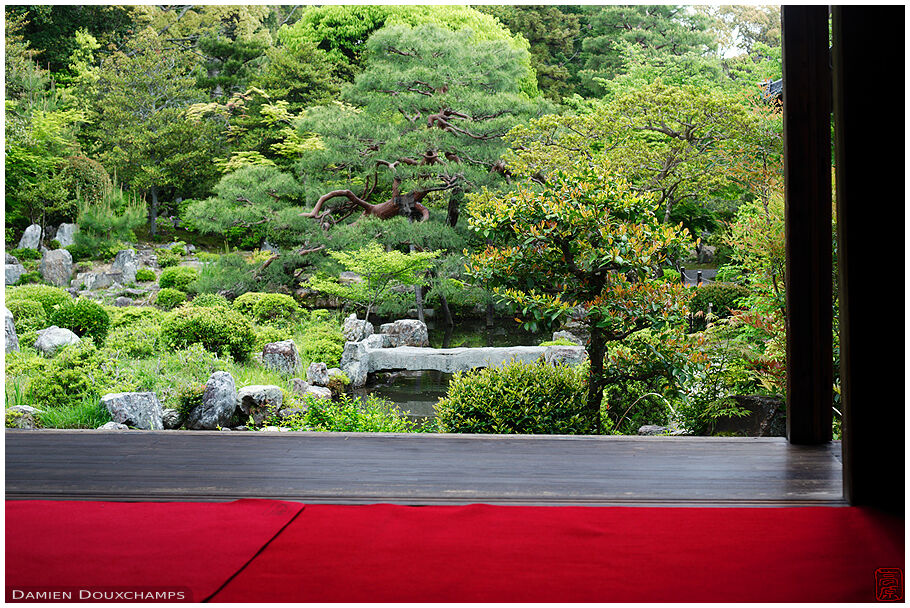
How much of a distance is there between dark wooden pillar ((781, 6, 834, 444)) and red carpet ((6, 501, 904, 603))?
0.72 meters

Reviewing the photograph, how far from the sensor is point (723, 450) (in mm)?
2352

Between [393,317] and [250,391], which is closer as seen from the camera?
[250,391]

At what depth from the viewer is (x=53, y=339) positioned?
5523mm

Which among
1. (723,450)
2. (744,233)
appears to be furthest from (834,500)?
→ (744,233)

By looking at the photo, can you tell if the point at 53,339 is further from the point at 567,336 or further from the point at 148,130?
the point at 148,130

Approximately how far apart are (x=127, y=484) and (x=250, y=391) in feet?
8.17

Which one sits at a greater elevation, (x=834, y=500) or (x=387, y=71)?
(x=387, y=71)

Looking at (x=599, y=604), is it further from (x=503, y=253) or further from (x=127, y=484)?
(x=503, y=253)

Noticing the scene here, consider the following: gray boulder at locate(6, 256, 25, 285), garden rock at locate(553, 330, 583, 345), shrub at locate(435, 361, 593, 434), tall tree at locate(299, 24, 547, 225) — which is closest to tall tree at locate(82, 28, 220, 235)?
gray boulder at locate(6, 256, 25, 285)

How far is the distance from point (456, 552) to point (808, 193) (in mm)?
1665

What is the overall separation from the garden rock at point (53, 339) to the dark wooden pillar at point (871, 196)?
5.27 m

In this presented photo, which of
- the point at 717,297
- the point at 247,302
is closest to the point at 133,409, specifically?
the point at 247,302

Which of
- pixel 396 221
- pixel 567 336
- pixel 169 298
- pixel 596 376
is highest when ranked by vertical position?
pixel 396 221

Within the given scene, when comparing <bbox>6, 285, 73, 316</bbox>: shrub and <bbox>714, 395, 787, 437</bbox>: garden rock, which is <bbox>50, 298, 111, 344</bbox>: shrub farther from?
<bbox>714, 395, 787, 437</bbox>: garden rock
